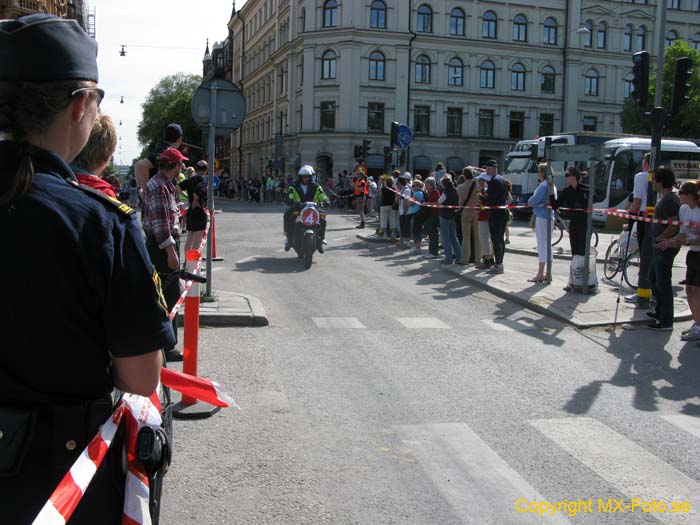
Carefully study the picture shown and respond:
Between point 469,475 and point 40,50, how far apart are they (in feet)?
11.4

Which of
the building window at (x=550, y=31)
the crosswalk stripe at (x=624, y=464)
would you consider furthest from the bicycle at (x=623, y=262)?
the building window at (x=550, y=31)

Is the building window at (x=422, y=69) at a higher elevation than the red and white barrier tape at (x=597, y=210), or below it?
higher

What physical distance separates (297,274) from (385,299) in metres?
2.99

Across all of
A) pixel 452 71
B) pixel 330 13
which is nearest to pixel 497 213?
pixel 330 13

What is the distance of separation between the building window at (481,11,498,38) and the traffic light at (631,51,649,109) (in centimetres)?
4634

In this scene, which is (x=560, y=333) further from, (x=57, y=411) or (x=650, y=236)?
(x=57, y=411)

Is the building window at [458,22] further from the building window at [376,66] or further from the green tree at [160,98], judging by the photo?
the green tree at [160,98]

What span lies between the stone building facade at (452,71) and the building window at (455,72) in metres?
0.08

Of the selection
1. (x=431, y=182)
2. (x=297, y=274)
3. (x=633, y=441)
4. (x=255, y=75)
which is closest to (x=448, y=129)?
(x=255, y=75)

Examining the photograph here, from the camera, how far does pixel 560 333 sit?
8922 mm

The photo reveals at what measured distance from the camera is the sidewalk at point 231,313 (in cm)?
878

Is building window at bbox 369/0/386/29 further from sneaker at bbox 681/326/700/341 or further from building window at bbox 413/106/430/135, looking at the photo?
sneaker at bbox 681/326/700/341

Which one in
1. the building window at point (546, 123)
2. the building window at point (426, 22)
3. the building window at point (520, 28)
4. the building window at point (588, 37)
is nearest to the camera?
the building window at point (426, 22)

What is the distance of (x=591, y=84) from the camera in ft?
190
